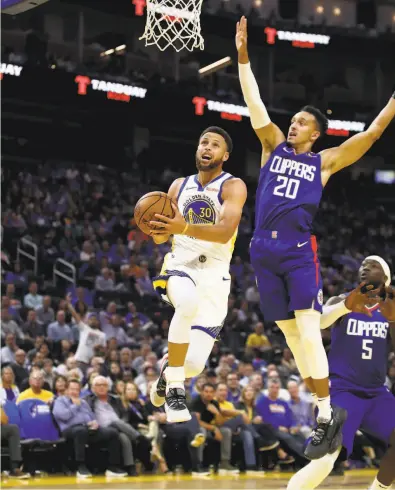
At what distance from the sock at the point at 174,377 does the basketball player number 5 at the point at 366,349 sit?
2.46 meters

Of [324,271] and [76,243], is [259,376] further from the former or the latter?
[324,271]

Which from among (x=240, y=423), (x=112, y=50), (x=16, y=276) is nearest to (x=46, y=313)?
(x=16, y=276)

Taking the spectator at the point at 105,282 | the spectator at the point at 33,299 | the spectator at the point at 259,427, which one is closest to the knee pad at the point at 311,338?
the spectator at the point at 259,427

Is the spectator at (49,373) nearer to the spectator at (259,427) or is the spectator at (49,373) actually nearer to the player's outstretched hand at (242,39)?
the spectator at (259,427)

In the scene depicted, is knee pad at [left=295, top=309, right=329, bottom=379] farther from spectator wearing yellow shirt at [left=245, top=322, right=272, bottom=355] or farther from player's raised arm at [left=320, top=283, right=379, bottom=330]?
spectator wearing yellow shirt at [left=245, top=322, right=272, bottom=355]

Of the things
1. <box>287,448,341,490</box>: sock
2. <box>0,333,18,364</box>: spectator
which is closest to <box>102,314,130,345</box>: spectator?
<box>0,333,18,364</box>: spectator

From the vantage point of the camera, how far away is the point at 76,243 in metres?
23.1

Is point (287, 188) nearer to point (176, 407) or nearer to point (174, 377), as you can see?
point (174, 377)

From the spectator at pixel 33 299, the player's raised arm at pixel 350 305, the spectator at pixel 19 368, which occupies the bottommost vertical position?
the spectator at pixel 19 368

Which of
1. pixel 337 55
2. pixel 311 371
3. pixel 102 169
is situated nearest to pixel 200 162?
pixel 311 371

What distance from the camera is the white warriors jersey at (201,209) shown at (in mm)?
8273

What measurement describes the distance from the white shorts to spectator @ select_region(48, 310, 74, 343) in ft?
30.1

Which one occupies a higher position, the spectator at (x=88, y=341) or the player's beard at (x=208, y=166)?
the player's beard at (x=208, y=166)

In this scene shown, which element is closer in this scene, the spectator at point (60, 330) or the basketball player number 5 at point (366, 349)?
the basketball player number 5 at point (366, 349)
